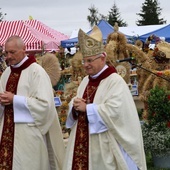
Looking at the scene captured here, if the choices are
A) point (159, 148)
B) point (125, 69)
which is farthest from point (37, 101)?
point (125, 69)

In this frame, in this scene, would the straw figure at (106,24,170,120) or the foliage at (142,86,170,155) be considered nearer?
the foliage at (142,86,170,155)

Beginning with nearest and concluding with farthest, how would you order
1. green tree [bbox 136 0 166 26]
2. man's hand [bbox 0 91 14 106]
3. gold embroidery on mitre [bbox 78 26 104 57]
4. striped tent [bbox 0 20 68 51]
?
gold embroidery on mitre [bbox 78 26 104 57] < man's hand [bbox 0 91 14 106] < striped tent [bbox 0 20 68 51] < green tree [bbox 136 0 166 26]

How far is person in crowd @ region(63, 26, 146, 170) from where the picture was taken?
4.37 m

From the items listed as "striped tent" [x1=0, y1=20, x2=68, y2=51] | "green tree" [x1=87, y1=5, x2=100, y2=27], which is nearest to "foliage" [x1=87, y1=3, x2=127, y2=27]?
"green tree" [x1=87, y1=5, x2=100, y2=27]

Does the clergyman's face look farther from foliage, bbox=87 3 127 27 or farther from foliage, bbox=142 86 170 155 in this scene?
foliage, bbox=87 3 127 27

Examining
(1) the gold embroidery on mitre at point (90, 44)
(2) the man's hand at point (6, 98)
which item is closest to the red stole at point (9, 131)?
(2) the man's hand at point (6, 98)

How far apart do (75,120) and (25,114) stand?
0.54 m

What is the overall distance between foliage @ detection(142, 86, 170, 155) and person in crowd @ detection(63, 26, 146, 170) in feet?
7.39

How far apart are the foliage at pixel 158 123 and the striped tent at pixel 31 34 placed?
10.2m

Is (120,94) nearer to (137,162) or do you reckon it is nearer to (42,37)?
(137,162)

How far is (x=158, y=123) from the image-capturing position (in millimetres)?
→ 6977

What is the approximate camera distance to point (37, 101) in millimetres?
4809

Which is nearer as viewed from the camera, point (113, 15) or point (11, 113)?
point (11, 113)

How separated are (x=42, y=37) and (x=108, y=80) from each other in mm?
13748
